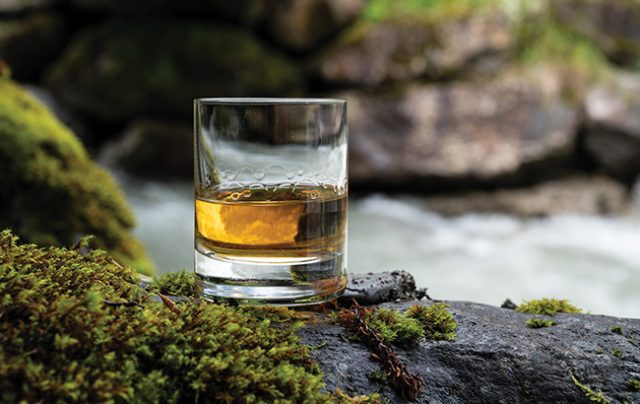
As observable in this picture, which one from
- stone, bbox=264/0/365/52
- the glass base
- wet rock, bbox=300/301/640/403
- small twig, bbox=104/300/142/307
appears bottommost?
wet rock, bbox=300/301/640/403

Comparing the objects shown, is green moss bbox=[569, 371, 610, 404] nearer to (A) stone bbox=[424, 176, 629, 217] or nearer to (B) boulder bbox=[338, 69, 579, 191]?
(B) boulder bbox=[338, 69, 579, 191]

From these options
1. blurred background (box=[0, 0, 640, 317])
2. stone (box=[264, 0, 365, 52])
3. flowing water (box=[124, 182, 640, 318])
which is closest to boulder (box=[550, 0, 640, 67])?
blurred background (box=[0, 0, 640, 317])

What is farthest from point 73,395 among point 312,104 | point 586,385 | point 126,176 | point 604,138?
point 604,138

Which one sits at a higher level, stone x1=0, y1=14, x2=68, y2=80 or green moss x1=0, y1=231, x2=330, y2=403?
stone x1=0, y1=14, x2=68, y2=80

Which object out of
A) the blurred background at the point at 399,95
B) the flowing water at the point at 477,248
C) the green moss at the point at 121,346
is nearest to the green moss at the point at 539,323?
the green moss at the point at 121,346

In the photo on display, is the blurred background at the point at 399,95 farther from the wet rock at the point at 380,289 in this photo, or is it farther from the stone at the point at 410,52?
the wet rock at the point at 380,289

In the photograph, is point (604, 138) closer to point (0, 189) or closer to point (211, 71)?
point (211, 71)
